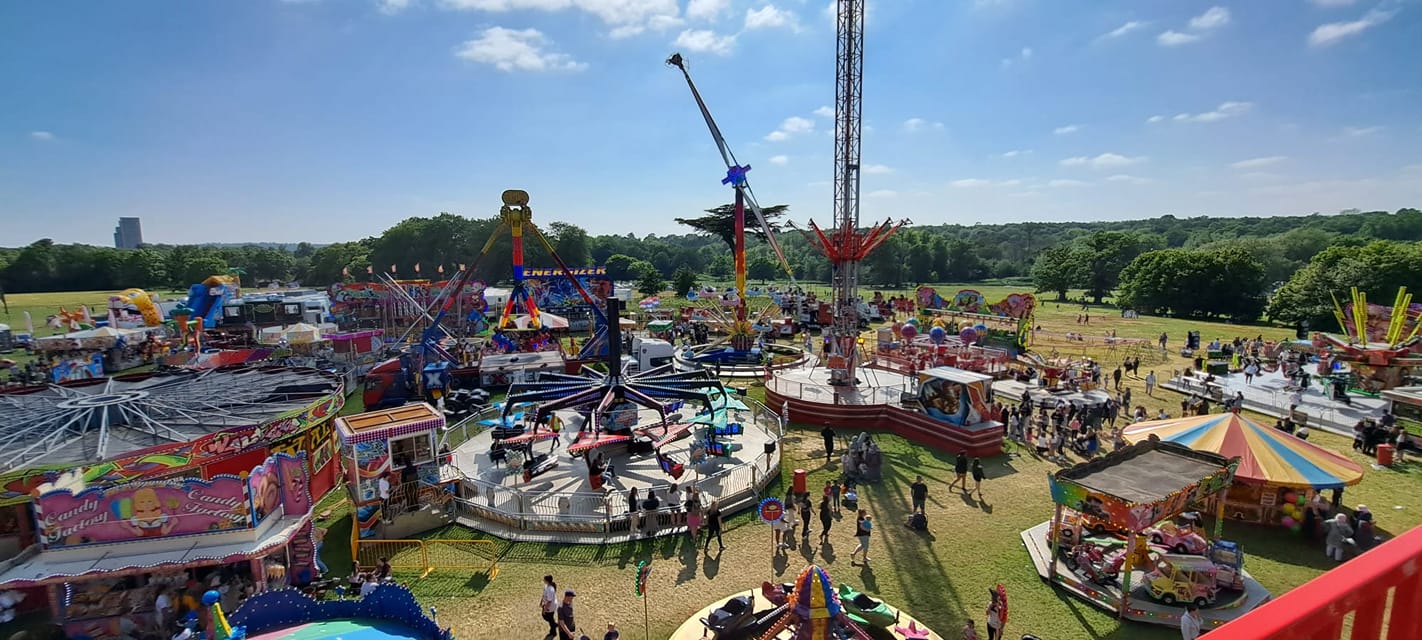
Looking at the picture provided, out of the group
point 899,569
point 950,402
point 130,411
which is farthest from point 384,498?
point 950,402

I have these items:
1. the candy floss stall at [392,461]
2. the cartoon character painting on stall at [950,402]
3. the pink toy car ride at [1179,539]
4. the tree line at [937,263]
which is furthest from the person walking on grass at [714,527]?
the tree line at [937,263]

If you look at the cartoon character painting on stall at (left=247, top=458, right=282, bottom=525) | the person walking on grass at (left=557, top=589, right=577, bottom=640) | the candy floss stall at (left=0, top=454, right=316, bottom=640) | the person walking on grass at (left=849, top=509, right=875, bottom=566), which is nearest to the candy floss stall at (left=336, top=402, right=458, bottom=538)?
the cartoon character painting on stall at (left=247, top=458, right=282, bottom=525)

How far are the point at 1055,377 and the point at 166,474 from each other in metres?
29.1

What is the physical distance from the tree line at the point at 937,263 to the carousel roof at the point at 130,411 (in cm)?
1461

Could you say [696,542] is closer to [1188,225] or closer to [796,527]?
[796,527]

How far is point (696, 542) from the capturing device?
14.6m

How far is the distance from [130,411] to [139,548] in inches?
160

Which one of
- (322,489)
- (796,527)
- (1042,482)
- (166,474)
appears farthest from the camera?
(1042,482)

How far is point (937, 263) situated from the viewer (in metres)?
118

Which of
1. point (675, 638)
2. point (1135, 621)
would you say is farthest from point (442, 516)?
point (1135, 621)

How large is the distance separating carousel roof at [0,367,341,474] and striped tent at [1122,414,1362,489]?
21940mm

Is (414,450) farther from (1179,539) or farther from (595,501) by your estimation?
(1179,539)

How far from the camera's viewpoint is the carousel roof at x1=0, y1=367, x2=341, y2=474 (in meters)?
12.3

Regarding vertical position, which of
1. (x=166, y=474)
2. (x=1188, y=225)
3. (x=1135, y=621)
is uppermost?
(x=1188, y=225)
